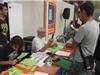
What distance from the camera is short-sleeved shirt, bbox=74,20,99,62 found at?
2.49m

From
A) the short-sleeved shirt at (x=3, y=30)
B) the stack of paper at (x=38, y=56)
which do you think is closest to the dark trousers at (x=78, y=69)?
the stack of paper at (x=38, y=56)

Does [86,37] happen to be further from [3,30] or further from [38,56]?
[3,30]

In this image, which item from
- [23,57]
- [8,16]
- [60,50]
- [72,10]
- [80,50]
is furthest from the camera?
[72,10]

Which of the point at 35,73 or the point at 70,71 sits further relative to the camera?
the point at 70,71

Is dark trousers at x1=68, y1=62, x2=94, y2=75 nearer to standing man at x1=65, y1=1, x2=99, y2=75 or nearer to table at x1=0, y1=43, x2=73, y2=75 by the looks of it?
standing man at x1=65, y1=1, x2=99, y2=75

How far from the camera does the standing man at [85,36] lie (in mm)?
2494

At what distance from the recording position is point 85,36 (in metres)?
2.52

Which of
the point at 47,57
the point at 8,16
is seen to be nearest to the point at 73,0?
the point at 8,16

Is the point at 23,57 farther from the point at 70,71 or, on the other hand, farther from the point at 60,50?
the point at 60,50

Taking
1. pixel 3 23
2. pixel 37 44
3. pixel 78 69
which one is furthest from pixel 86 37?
→ pixel 3 23

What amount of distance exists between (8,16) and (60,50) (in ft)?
5.09

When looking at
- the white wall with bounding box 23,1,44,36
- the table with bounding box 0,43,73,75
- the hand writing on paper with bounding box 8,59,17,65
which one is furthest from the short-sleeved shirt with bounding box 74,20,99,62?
the white wall with bounding box 23,1,44,36

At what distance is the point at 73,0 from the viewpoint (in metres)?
9.73

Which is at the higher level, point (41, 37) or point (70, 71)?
point (41, 37)
